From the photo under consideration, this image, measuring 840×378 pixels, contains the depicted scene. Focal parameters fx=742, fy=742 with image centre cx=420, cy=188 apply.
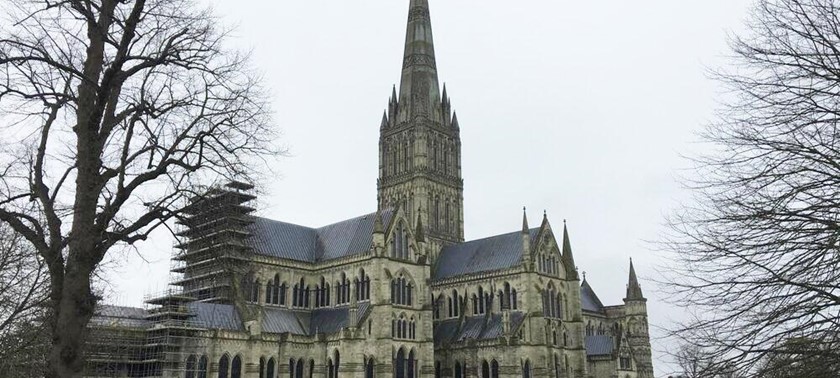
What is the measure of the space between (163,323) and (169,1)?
37041 millimetres

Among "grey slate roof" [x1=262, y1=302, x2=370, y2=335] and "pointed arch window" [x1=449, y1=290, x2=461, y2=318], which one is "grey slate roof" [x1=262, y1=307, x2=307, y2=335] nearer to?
"grey slate roof" [x1=262, y1=302, x2=370, y2=335]

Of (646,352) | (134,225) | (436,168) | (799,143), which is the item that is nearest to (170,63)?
(134,225)

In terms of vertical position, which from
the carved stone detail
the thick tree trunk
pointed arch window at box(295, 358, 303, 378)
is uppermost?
the carved stone detail

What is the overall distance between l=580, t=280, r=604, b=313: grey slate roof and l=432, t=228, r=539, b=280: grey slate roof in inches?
914

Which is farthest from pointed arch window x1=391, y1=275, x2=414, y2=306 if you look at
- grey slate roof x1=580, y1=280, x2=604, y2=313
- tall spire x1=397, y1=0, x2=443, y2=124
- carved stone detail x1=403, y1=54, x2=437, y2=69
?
grey slate roof x1=580, y1=280, x2=604, y2=313

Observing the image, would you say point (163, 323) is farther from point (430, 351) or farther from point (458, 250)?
point (458, 250)

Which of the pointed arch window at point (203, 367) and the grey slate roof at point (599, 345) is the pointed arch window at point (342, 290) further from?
the grey slate roof at point (599, 345)

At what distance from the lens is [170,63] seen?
47.6ft

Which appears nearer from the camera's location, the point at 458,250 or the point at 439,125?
the point at 458,250

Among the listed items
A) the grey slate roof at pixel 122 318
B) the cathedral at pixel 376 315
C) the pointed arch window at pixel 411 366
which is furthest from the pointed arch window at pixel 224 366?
the pointed arch window at pixel 411 366

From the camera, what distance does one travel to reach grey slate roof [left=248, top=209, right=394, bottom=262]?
5800 cm

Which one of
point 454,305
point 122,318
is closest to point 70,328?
point 122,318

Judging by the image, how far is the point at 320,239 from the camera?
6262 cm

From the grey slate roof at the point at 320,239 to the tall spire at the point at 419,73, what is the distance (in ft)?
60.1
